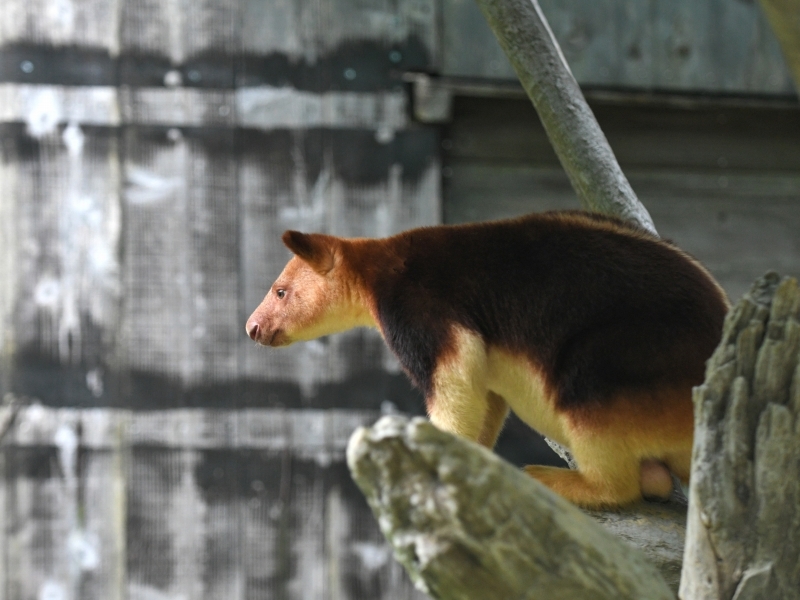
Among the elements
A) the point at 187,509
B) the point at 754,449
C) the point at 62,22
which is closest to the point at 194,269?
the point at 187,509

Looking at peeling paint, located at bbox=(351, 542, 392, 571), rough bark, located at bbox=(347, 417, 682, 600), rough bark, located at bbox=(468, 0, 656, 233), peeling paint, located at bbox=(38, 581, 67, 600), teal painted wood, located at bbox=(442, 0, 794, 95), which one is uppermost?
teal painted wood, located at bbox=(442, 0, 794, 95)

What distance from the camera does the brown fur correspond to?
2.23m

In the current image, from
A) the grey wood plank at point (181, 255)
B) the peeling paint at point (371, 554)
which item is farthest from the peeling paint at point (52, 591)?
the peeling paint at point (371, 554)

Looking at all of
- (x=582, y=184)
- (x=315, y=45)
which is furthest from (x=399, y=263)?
(x=315, y=45)

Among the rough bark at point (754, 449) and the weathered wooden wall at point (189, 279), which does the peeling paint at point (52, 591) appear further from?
the rough bark at point (754, 449)

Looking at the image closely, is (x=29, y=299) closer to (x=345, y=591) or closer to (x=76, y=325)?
(x=76, y=325)

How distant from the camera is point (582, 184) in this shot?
2.94 meters

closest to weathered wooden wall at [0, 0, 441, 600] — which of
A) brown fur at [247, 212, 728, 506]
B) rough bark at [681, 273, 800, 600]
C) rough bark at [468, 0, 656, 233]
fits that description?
rough bark at [468, 0, 656, 233]

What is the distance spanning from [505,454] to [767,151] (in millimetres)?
2036

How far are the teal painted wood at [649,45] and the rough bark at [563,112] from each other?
1.53m

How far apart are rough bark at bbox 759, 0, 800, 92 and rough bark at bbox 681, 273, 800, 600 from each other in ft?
3.15

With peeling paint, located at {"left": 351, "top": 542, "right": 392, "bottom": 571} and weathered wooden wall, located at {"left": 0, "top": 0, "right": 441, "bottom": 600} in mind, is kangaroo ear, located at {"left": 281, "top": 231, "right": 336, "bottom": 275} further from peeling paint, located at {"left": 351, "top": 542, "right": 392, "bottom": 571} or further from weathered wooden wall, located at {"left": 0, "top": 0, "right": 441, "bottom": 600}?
peeling paint, located at {"left": 351, "top": 542, "right": 392, "bottom": 571}

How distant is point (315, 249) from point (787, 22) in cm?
140

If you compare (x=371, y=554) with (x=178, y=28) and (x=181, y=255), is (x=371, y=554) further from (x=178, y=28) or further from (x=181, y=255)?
(x=178, y=28)
